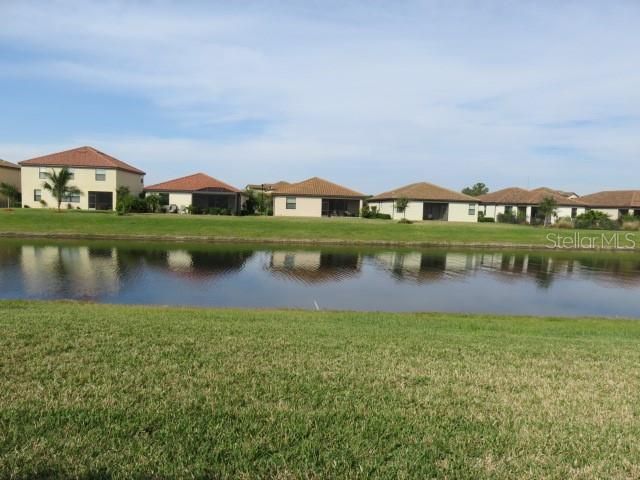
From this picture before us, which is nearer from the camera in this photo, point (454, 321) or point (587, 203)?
point (454, 321)

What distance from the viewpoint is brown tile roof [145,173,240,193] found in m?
58.6

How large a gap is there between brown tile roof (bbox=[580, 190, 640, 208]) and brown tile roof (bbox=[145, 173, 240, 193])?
49.8m

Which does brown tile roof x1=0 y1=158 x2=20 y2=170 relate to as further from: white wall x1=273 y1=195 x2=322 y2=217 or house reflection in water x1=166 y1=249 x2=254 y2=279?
house reflection in water x1=166 y1=249 x2=254 y2=279

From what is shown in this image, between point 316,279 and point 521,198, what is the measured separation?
181ft

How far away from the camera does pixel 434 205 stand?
209ft

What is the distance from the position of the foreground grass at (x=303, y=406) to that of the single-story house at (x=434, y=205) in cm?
5372

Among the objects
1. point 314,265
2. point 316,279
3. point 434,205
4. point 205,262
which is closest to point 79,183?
point 205,262

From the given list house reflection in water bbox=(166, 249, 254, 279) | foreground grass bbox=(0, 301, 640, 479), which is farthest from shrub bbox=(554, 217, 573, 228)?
foreground grass bbox=(0, 301, 640, 479)

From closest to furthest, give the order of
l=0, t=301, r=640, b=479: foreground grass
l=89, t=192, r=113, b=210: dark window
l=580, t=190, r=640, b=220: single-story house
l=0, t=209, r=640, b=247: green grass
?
l=0, t=301, r=640, b=479: foreground grass → l=0, t=209, r=640, b=247: green grass → l=89, t=192, r=113, b=210: dark window → l=580, t=190, r=640, b=220: single-story house

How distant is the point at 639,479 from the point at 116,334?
669 cm

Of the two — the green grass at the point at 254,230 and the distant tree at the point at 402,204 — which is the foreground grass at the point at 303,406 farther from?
the distant tree at the point at 402,204

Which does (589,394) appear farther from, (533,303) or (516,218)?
(516,218)

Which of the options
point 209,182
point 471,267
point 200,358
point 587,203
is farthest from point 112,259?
point 587,203

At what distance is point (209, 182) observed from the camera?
60.8 m
